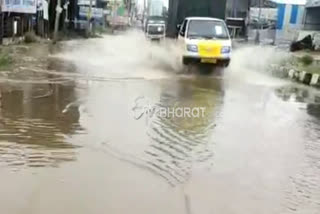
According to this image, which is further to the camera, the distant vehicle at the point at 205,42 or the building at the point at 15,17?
the building at the point at 15,17

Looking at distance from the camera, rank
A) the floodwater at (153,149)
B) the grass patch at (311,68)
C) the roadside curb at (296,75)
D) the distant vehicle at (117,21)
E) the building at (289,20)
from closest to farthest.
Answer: the floodwater at (153,149)
the roadside curb at (296,75)
the grass patch at (311,68)
the building at (289,20)
the distant vehicle at (117,21)

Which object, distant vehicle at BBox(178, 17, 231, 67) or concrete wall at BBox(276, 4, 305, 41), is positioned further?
concrete wall at BBox(276, 4, 305, 41)

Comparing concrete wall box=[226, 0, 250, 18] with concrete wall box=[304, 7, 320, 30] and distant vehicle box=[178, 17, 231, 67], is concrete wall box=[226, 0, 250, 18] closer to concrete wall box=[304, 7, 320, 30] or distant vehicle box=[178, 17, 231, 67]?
distant vehicle box=[178, 17, 231, 67]

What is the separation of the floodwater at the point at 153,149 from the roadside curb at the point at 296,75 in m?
3.14

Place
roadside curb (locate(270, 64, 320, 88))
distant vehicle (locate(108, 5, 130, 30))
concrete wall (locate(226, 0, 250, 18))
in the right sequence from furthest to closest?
distant vehicle (locate(108, 5, 130, 30)), concrete wall (locate(226, 0, 250, 18)), roadside curb (locate(270, 64, 320, 88))

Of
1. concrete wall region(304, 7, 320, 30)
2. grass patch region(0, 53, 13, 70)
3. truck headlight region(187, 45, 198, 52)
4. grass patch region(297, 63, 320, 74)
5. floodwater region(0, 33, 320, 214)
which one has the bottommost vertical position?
grass patch region(0, 53, 13, 70)

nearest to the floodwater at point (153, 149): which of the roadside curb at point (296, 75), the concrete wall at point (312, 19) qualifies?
the roadside curb at point (296, 75)

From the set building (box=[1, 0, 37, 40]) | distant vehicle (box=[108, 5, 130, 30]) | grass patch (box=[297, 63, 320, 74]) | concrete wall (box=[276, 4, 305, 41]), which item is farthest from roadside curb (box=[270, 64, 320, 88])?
distant vehicle (box=[108, 5, 130, 30])

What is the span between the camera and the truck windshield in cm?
1742

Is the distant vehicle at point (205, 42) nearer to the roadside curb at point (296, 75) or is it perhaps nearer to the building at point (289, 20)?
the roadside curb at point (296, 75)

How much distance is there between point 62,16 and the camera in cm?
4334

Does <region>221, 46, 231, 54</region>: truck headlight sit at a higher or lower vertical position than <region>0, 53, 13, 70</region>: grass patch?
higher

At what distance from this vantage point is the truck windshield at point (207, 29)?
17422mm

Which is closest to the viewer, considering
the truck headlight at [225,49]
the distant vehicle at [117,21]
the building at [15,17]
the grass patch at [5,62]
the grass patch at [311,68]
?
the grass patch at [5,62]
